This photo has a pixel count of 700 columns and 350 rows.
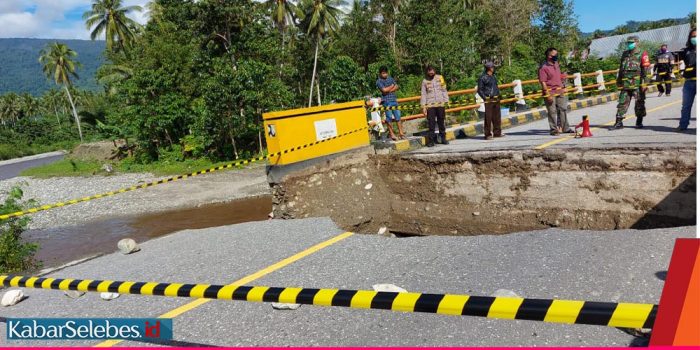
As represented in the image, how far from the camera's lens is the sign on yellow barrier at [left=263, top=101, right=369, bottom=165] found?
884cm

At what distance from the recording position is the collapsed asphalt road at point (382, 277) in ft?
12.0

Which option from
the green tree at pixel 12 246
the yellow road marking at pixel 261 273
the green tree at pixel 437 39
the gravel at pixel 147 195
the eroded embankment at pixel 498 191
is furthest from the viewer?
the green tree at pixel 437 39

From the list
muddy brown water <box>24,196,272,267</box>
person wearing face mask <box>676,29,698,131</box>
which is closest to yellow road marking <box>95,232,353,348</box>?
person wearing face mask <box>676,29,698,131</box>

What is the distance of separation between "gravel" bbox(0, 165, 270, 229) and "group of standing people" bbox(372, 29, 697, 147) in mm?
9782

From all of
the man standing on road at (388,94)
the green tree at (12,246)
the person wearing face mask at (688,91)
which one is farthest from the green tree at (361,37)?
the green tree at (12,246)

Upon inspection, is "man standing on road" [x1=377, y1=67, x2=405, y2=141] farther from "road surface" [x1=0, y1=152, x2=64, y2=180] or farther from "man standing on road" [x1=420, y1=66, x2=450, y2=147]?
"road surface" [x1=0, y1=152, x2=64, y2=180]

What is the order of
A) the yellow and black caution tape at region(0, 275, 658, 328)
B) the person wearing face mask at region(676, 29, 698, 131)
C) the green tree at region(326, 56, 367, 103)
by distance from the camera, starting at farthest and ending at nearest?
the green tree at region(326, 56, 367, 103), the person wearing face mask at region(676, 29, 698, 131), the yellow and black caution tape at region(0, 275, 658, 328)

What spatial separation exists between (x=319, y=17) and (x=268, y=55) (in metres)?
12.3

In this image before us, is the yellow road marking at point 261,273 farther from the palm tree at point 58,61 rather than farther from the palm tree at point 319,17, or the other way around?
the palm tree at point 58,61

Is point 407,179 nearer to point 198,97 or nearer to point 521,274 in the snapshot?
point 521,274

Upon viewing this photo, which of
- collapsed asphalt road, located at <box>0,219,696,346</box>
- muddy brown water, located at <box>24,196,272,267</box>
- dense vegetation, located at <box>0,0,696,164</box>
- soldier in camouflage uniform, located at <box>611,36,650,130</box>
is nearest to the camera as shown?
collapsed asphalt road, located at <box>0,219,696,346</box>

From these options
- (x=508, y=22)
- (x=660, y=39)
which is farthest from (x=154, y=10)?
(x=660, y=39)

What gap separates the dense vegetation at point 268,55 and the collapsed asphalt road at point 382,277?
19463 millimetres

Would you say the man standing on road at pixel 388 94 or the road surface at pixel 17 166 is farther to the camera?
the road surface at pixel 17 166
